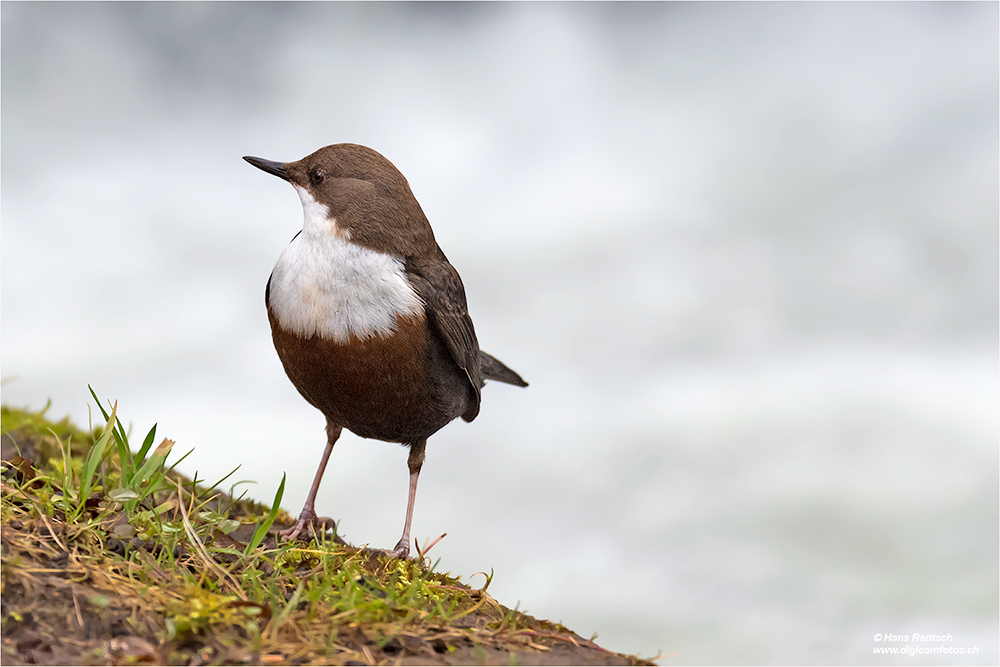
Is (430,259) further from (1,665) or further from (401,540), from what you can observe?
(1,665)

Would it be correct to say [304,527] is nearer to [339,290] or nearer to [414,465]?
[414,465]

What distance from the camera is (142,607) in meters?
3.47

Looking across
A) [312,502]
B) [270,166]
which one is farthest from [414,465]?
[270,166]

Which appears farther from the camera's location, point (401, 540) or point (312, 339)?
point (401, 540)

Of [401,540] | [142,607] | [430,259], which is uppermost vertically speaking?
[430,259]

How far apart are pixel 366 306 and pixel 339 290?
0.62 feet

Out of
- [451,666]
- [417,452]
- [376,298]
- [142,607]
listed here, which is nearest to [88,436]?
[417,452]

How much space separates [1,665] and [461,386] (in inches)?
125

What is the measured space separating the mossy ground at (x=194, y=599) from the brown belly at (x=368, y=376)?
0.94 m

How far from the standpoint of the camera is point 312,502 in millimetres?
5836

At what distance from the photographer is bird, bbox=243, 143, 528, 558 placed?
5090mm

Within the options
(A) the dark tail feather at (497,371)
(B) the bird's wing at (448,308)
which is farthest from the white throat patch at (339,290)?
(A) the dark tail feather at (497,371)

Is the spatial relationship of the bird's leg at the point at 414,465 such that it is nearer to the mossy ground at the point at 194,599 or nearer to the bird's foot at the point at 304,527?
the bird's foot at the point at 304,527

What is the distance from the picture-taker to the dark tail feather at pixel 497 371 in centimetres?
660
